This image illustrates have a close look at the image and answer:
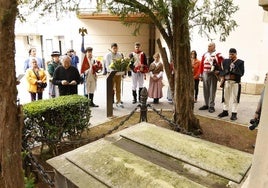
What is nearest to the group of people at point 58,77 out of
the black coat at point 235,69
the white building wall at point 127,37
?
the white building wall at point 127,37

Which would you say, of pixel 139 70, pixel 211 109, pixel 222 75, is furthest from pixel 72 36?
pixel 222 75

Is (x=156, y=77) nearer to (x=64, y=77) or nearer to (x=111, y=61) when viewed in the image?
(x=111, y=61)

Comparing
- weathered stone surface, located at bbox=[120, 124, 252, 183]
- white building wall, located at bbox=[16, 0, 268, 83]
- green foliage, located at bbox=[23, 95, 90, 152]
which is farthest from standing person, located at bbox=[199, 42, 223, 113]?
weathered stone surface, located at bbox=[120, 124, 252, 183]

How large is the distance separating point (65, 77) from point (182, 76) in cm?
307

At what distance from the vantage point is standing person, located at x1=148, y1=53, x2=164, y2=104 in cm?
824

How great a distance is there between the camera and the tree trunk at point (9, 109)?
1850mm

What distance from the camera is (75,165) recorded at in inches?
88.1

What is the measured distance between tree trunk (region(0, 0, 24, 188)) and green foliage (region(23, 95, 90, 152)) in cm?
202

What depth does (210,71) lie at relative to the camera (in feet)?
24.0

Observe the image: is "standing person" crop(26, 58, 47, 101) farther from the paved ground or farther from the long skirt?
the long skirt

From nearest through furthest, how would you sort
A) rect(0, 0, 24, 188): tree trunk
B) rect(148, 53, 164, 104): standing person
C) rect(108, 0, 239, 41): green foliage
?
rect(0, 0, 24, 188): tree trunk
rect(108, 0, 239, 41): green foliage
rect(148, 53, 164, 104): standing person

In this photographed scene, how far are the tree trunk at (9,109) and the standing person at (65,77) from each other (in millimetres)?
4448

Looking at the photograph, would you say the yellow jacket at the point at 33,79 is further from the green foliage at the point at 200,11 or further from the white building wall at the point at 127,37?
the green foliage at the point at 200,11

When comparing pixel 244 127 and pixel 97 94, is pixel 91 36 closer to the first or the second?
pixel 97 94
